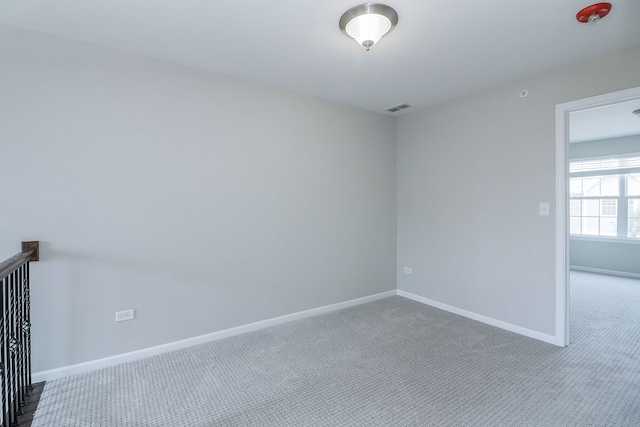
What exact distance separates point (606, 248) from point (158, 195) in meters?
7.27

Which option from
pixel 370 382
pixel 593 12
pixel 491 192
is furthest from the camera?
pixel 491 192

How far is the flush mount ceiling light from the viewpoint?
1.89 m

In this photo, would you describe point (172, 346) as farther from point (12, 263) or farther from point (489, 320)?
point (489, 320)

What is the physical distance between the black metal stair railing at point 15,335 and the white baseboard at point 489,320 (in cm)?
379

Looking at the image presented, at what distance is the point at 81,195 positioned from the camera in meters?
2.32

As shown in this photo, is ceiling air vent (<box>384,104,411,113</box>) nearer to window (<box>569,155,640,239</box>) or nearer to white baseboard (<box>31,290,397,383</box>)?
white baseboard (<box>31,290,397,383</box>)

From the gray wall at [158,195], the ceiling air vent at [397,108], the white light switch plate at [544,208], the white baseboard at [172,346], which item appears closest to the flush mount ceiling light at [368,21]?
the gray wall at [158,195]

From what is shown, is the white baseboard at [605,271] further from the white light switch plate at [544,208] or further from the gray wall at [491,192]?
the white light switch plate at [544,208]

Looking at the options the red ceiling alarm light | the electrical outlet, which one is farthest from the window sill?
the electrical outlet

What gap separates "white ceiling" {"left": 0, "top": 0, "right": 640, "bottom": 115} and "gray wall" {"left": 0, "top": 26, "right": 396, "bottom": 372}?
0.24 m

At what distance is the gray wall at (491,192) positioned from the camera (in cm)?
280

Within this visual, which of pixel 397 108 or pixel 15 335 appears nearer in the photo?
pixel 15 335

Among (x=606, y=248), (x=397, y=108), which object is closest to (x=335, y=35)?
(x=397, y=108)

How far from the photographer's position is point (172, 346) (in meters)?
2.67
